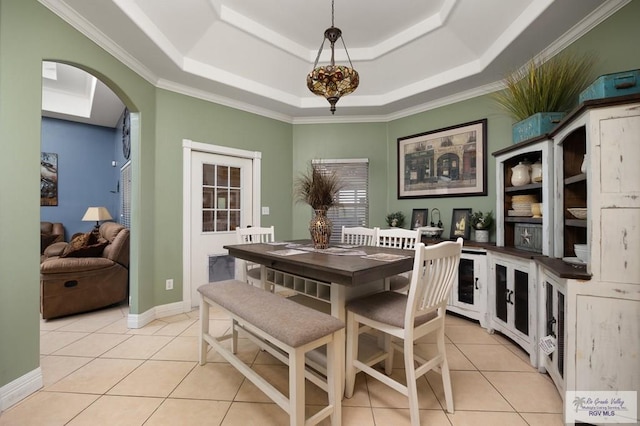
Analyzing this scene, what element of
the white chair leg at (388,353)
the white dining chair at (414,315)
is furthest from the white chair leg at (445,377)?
the white chair leg at (388,353)

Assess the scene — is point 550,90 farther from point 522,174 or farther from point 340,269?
point 340,269

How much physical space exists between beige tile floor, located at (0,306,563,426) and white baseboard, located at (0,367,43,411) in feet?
0.13

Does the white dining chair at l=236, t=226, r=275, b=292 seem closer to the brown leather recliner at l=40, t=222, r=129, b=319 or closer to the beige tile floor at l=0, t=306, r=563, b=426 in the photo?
the beige tile floor at l=0, t=306, r=563, b=426

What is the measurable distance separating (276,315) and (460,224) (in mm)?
2672

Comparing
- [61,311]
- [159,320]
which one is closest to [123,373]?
[159,320]

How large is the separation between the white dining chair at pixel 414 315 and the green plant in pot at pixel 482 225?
165 centimetres

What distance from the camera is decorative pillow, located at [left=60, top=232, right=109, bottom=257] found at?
3.31 metres

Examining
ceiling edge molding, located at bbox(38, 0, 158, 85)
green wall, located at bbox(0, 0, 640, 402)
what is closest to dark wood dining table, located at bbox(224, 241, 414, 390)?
green wall, located at bbox(0, 0, 640, 402)

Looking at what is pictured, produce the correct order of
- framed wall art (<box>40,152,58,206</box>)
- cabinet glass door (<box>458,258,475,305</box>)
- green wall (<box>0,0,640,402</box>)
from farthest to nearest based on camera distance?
framed wall art (<box>40,152,58,206</box>) → cabinet glass door (<box>458,258,475,305</box>) → green wall (<box>0,0,640,402</box>)

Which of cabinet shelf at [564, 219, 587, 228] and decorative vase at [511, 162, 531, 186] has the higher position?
decorative vase at [511, 162, 531, 186]

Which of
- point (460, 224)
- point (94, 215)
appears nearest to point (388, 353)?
point (460, 224)

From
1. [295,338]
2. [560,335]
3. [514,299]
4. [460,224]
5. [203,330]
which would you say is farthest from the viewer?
[460,224]

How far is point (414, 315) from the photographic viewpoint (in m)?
1.42

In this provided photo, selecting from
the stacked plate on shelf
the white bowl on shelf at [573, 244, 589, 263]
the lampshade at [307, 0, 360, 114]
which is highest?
the lampshade at [307, 0, 360, 114]
